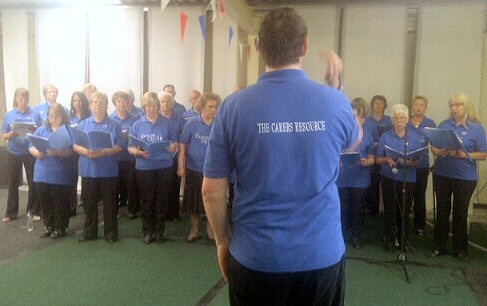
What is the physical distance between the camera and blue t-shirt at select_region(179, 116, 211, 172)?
4.66 m

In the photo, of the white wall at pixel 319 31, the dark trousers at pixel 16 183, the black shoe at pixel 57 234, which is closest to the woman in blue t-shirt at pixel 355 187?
the white wall at pixel 319 31

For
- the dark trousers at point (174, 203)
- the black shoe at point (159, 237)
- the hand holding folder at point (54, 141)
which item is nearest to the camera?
the hand holding folder at point (54, 141)

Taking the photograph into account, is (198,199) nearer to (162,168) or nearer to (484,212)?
(162,168)

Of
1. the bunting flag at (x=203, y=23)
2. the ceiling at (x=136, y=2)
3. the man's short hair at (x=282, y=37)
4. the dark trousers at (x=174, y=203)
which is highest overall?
the ceiling at (x=136, y=2)

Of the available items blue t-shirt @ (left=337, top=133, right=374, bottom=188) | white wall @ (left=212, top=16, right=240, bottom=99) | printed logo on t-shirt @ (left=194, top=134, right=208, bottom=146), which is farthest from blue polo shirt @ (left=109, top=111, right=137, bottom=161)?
blue t-shirt @ (left=337, top=133, right=374, bottom=188)

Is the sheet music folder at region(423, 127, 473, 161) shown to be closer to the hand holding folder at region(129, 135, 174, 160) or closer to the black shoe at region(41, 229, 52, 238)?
the hand holding folder at region(129, 135, 174, 160)

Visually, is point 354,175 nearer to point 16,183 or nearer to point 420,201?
point 420,201

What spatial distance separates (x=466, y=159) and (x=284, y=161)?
11.5 ft

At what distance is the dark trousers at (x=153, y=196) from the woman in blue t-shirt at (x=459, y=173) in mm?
2833

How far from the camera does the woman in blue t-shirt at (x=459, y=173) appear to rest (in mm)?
4262

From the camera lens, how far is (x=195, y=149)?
4.70 metres

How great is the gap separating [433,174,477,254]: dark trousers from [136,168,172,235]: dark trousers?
2850 mm

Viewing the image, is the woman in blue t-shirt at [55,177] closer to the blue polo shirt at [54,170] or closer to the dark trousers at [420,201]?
the blue polo shirt at [54,170]

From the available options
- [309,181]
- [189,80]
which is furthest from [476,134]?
[189,80]
